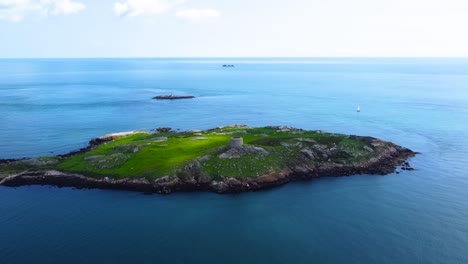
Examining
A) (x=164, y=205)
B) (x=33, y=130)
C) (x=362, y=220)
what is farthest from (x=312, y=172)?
(x=33, y=130)

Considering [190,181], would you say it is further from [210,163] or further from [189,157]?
[189,157]

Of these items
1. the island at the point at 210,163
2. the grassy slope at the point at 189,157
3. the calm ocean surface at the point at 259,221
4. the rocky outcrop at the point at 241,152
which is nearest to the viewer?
the calm ocean surface at the point at 259,221

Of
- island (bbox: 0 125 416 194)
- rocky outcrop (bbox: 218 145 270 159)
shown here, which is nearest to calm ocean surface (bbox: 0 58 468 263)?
island (bbox: 0 125 416 194)

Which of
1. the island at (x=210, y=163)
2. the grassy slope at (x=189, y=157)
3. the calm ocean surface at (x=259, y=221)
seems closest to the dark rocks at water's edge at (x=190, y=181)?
the island at (x=210, y=163)

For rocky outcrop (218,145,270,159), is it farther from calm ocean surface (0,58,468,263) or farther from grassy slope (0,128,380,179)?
calm ocean surface (0,58,468,263)

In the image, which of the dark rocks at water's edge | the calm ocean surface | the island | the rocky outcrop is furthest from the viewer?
the rocky outcrop

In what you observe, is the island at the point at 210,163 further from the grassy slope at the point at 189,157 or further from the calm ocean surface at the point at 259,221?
the calm ocean surface at the point at 259,221

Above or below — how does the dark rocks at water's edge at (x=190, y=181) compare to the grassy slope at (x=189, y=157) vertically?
below
